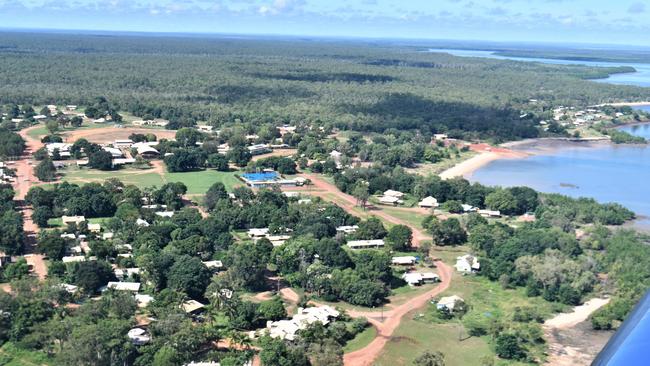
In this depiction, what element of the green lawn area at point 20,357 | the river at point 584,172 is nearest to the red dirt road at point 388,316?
the green lawn area at point 20,357

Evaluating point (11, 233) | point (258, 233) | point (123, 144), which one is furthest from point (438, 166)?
point (11, 233)

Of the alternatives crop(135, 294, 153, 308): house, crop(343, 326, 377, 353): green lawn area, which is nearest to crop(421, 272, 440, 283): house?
crop(343, 326, 377, 353): green lawn area

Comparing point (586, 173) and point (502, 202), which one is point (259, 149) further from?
point (586, 173)

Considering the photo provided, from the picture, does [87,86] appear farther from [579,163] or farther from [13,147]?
[579,163]

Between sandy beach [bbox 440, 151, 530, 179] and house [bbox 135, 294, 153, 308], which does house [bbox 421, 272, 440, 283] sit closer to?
house [bbox 135, 294, 153, 308]

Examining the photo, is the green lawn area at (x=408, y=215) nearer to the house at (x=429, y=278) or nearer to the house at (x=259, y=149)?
the house at (x=429, y=278)

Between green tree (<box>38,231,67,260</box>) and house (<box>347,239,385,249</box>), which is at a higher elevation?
green tree (<box>38,231,67,260</box>)
